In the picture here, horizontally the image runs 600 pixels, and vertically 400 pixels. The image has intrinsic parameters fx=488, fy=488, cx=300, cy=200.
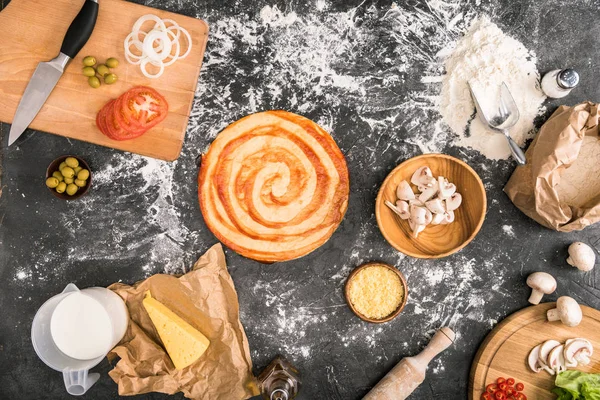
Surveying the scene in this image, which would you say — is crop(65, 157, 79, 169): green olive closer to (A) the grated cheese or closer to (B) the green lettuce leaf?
(A) the grated cheese

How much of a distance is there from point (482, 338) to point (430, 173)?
909 mm

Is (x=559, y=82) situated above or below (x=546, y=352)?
above

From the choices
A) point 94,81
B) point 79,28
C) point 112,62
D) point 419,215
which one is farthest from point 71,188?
point 419,215

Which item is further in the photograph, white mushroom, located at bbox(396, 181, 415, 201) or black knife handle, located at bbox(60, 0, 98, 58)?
white mushroom, located at bbox(396, 181, 415, 201)

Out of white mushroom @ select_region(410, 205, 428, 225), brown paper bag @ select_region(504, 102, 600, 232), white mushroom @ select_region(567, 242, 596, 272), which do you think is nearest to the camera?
brown paper bag @ select_region(504, 102, 600, 232)

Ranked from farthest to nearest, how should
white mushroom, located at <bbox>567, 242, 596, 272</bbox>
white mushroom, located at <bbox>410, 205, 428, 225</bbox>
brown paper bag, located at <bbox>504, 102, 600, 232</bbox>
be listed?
1. white mushroom, located at <bbox>567, 242, 596, 272</bbox>
2. white mushroom, located at <bbox>410, 205, 428, 225</bbox>
3. brown paper bag, located at <bbox>504, 102, 600, 232</bbox>

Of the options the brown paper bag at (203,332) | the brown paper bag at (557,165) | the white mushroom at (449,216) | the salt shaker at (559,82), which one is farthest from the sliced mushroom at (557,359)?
the brown paper bag at (203,332)

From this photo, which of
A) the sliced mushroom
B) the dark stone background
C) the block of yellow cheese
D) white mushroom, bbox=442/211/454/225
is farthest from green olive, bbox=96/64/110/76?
the sliced mushroom

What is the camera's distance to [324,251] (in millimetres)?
2488

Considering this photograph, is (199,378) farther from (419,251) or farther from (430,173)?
(430,173)

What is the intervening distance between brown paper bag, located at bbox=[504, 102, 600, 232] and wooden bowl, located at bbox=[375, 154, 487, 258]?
10.0 inches

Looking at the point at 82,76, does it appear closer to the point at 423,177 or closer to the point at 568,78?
the point at 423,177

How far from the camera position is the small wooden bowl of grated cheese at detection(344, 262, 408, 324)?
241cm

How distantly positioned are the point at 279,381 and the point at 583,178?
68.7 inches
